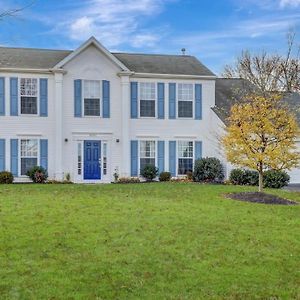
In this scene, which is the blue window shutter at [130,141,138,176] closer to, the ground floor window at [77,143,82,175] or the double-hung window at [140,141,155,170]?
the double-hung window at [140,141,155,170]

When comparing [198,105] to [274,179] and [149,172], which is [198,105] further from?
[274,179]

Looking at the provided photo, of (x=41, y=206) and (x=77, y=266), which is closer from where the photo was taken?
(x=77, y=266)

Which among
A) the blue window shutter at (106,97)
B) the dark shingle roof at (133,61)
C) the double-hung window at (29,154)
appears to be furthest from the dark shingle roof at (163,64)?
the double-hung window at (29,154)

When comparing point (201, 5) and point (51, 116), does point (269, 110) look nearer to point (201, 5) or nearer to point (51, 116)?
point (201, 5)

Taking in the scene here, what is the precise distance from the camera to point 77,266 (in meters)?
7.39

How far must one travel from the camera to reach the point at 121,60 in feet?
87.1

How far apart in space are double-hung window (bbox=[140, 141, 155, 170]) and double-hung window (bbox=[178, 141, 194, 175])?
1.46 metres

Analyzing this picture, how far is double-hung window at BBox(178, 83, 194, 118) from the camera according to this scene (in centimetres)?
2589

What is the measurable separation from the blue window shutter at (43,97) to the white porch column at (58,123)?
0.53m

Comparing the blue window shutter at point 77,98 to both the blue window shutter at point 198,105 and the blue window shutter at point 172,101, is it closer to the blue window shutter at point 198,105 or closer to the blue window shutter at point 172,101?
the blue window shutter at point 172,101

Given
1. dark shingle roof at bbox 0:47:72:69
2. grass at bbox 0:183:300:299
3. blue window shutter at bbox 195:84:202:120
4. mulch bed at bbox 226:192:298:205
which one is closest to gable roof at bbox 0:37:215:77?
dark shingle roof at bbox 0:47:72:69

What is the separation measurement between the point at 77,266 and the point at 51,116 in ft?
58.2

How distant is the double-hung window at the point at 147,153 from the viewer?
25422mm

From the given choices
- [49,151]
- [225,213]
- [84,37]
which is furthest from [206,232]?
[84,37]
